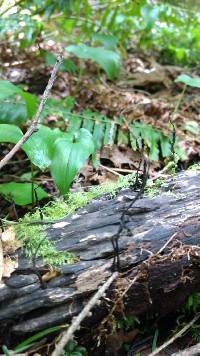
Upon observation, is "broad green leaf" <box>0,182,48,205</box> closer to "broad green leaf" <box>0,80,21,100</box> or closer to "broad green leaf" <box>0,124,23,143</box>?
"broad green leaf" <box>0,124,23,143</box>

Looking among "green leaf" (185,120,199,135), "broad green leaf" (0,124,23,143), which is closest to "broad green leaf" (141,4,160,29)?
"green leaf" (185,120,199,135)

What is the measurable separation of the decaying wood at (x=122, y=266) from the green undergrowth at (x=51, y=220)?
33mm

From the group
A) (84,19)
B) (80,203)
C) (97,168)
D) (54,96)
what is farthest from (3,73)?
(80,203)

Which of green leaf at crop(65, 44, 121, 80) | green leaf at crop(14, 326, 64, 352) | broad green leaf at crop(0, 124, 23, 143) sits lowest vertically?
green leaf at crop(14, 326, 64, 352)

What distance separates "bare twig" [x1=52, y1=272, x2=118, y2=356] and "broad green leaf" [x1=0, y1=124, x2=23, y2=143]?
79 centimetres

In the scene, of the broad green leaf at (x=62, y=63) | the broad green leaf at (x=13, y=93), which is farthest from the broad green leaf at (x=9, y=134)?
the broad green leaf at (x=62, y=63)

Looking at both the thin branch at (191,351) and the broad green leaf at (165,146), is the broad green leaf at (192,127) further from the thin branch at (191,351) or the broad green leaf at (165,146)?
the thin branch at (191,351)

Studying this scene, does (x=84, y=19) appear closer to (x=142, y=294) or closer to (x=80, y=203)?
(x=80, y=203)

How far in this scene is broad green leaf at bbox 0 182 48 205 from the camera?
2.14 metres

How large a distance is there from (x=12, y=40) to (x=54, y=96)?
4.07 ft

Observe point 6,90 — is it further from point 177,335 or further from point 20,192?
point 177,335

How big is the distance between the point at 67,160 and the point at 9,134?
30 centimetres

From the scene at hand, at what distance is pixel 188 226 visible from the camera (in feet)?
5.46

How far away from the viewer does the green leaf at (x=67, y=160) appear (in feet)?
6.23
